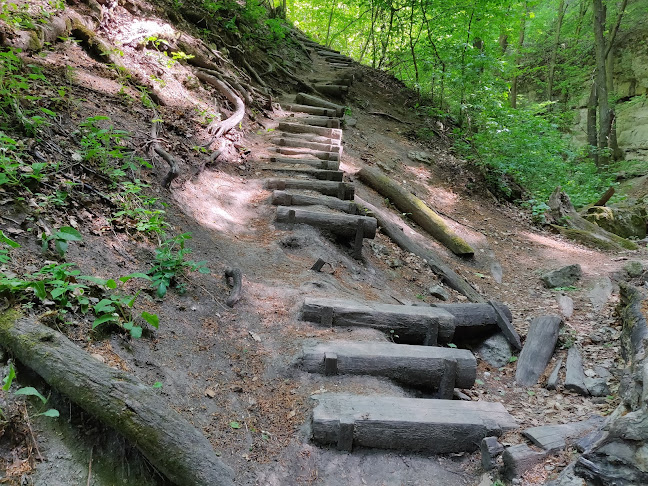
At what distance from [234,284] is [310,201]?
2835mm

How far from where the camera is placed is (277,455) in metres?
2.87

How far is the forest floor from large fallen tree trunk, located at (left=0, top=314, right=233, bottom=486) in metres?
0.12

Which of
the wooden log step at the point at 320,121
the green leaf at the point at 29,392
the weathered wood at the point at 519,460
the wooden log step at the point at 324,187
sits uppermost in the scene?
the wooden log step at the point at 320,121

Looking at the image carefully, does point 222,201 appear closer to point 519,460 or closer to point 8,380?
point 8,380

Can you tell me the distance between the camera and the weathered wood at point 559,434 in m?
2.89

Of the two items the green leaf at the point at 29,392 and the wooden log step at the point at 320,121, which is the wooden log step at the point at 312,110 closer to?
the wooden log step at the point at 320,121

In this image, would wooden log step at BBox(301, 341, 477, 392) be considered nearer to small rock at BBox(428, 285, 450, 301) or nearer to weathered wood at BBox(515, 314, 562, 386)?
weathered wood at BBox(515, 314, 562, 386)

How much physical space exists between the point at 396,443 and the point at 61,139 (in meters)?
4.42

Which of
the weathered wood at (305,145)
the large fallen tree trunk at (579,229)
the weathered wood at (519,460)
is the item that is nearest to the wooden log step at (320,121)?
the weathered wood at (305,145)

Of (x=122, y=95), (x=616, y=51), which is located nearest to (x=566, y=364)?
(x=122, y=95)

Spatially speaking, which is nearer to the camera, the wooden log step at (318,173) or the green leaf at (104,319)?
the green leaf at (104,319)

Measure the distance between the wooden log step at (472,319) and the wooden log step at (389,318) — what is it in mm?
443

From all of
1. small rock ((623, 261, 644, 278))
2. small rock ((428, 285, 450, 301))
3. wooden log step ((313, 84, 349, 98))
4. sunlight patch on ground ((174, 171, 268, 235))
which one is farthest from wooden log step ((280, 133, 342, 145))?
small rock ((623, 261, 644, 278))

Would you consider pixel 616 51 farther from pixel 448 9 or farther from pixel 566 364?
pixel 566 364
